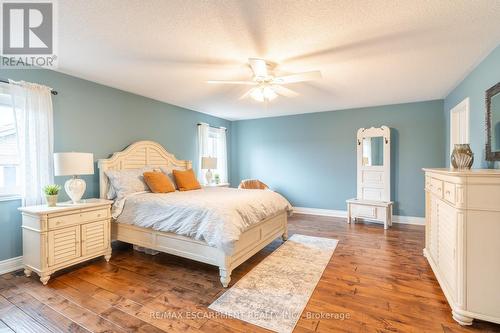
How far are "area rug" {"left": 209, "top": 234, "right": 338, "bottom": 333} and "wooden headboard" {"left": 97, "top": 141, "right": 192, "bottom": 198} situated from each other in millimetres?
2505

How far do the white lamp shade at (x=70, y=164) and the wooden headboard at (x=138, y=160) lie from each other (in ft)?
1.98

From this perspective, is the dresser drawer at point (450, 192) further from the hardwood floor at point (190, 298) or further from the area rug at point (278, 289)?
the area rug at point (278, 289)

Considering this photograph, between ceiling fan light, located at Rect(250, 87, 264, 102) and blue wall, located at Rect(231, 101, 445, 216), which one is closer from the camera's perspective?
ceiling fan light, located at Rect(250, 87, 264, 102)

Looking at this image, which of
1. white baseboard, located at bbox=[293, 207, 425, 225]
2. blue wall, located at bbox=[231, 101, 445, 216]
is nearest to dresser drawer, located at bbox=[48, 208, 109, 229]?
blue wall, located at bbox=[231, 101, 445, 216]

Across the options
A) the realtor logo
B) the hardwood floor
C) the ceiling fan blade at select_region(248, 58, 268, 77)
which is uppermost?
the realtor logo

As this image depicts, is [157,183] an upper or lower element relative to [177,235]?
upper

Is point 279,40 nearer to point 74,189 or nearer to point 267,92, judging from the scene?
point 267,92

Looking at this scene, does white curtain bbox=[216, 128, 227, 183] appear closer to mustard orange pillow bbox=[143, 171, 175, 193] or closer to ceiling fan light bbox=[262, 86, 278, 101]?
mustard orange pillow bbox=[143, 171, 175, 193]

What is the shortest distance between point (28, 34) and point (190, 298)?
295 cm

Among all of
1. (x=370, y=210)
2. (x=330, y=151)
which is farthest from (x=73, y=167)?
(x=370, y=210)

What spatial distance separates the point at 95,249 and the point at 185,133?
289cm

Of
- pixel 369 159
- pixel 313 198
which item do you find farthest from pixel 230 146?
pixel 369 159

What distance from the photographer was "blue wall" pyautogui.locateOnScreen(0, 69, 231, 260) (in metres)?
2.84

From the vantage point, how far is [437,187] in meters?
2.45
